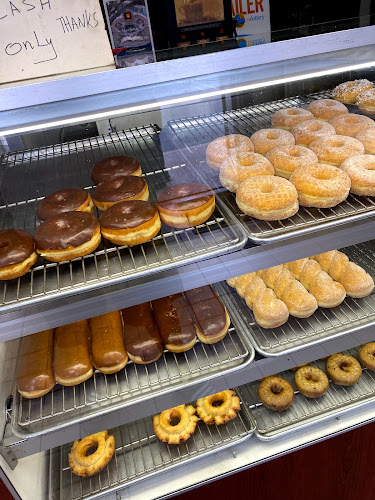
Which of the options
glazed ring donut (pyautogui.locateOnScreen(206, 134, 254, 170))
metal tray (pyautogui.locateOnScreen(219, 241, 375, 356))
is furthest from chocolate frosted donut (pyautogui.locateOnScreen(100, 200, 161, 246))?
metal tray (pyautogui.locateOnScreen(219, 241, 375, 356))

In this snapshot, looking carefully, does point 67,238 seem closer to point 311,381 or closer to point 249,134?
point 249,134

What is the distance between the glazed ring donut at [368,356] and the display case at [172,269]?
2.4 inches

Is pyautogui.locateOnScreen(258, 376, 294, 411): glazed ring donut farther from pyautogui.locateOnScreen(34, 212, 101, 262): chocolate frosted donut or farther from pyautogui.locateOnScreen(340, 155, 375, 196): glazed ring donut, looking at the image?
pyautogui.locateOnScreen(34, 212, 101, 262): chocolate frosted donut

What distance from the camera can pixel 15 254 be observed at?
1.26 meters

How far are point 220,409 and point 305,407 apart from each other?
41cm

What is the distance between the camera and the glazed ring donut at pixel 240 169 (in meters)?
1.55

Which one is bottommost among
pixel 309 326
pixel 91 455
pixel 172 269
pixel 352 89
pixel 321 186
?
pixel 91 455

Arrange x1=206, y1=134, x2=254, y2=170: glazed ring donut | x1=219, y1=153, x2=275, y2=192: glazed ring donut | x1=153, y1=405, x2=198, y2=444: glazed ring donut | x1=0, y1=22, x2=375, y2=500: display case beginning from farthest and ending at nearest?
x1=153, y1=405, x2=198, y2=444: glazed ring donut
x1=206, y1=134, x2=254, y2=170: glazed ring donut
x1=219, y1=153, x2=275, y2=192: glazed ring donut
x1=0, y1=22, x2=375, y2=500: display case

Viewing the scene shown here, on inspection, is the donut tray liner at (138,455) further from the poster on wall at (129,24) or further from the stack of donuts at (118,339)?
the poster on wall at (129,24)

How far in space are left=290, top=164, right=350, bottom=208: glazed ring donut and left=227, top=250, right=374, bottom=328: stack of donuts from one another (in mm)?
468

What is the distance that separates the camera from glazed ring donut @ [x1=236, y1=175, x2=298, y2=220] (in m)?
1.38

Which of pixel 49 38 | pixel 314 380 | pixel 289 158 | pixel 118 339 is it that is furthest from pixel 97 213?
pixel 314 380

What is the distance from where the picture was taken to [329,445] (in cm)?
182

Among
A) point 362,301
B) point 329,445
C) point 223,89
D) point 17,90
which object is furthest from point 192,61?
point 329,445
